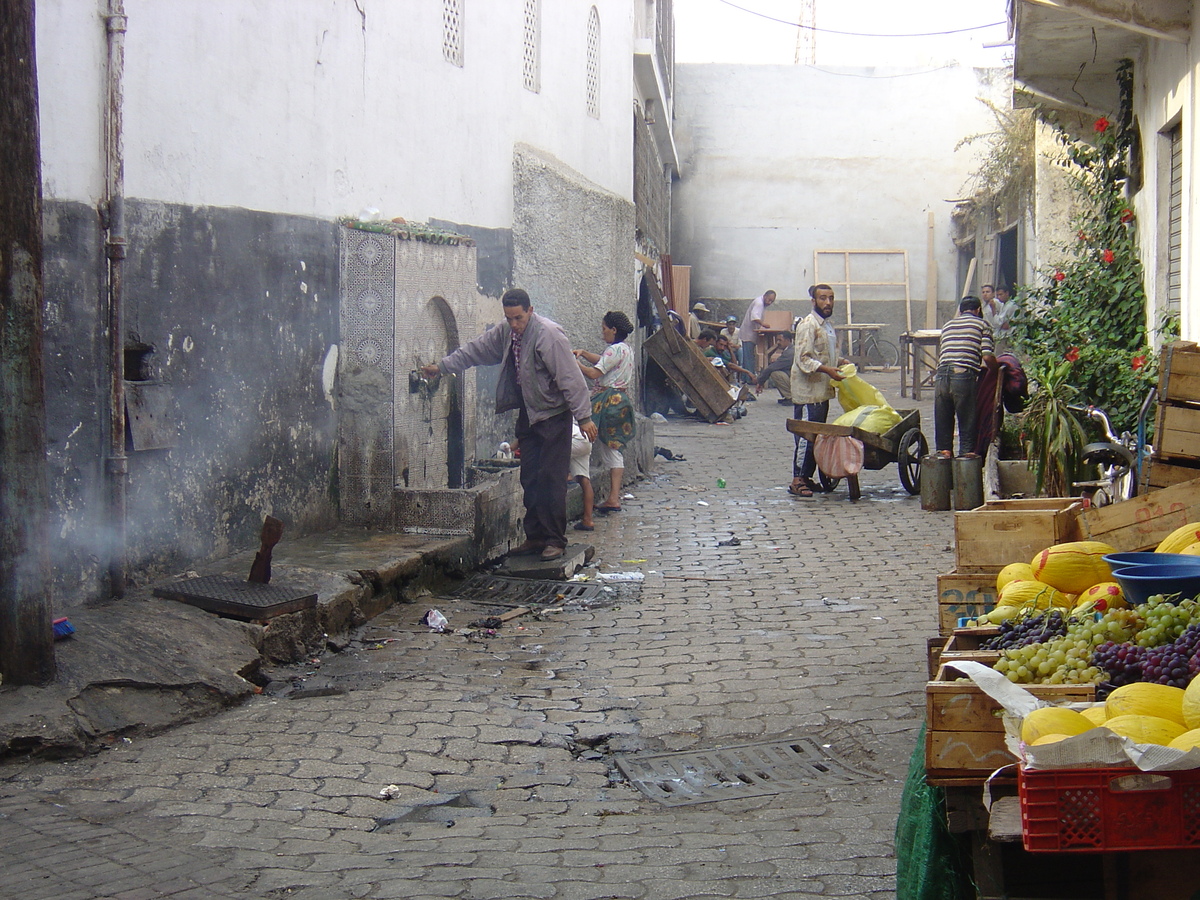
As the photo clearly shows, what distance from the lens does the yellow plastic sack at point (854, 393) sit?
11.6 m

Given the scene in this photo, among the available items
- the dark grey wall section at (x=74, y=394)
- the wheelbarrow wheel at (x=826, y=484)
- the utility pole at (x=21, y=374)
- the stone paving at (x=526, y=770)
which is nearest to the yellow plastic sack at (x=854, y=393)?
the wheelbarrow wheel at (x=826, y=484)

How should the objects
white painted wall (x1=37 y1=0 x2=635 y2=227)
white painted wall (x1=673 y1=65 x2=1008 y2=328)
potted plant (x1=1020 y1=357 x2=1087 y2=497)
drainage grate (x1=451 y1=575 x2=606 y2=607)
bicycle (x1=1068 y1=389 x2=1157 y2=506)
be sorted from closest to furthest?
1. white painted wall (x1=37 y1=0 x2=635 y2=227)
2. bicycle (x1=1068 y1=389 x2=1157 y2=506)
3. drainage grate (x1=451 y1=575 x2=606 y2=607)
4. potted plant (x1=1020 y1=357 x2=1087 y2=497)
5. white painted wall (x1=673 y1=65 x2=1008 y2=328)

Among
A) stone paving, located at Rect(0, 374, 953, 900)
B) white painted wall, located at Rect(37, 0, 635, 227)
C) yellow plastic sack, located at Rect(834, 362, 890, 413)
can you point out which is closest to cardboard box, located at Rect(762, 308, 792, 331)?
white painted wall, located at Rect(37, 0, 635, 227)

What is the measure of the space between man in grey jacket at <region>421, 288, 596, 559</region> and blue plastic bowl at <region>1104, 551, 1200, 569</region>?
467cm

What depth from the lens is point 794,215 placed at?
2877cm

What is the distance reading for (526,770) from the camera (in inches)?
176

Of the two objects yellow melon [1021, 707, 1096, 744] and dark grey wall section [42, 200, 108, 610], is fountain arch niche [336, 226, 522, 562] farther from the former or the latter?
yellow melon [1021, 707, 1096, 744]

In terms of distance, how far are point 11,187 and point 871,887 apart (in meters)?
3.87

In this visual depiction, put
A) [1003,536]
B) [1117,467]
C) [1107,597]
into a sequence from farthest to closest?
[1117,467] → [1003,536] → [1107,597]

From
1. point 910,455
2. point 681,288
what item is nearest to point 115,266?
point 910,455

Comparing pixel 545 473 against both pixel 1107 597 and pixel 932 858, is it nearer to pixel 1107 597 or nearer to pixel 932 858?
pixel 1107 597

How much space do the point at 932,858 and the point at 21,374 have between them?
12.1 feet

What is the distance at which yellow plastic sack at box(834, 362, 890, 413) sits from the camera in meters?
11.6

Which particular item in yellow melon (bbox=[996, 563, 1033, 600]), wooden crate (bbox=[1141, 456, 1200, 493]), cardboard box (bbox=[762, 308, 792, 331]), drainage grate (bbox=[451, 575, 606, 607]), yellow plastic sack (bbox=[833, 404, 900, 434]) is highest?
cardboard box (bbox=[762, 308, 792, 331])
